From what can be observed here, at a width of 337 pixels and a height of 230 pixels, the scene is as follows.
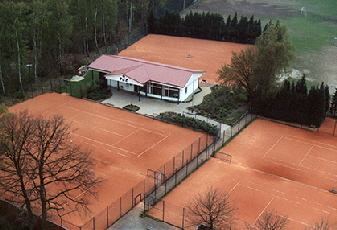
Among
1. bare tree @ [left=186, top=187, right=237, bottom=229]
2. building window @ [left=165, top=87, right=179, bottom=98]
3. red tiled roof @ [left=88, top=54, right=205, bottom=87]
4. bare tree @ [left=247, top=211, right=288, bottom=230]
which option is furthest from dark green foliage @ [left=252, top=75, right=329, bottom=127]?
bare tree @ [left=186, top=187, right=237, bottom=229]

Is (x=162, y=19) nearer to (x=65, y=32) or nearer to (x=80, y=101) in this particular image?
(x=65, y=32)

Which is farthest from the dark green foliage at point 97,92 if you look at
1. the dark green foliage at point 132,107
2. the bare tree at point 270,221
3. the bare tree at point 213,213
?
the bare tree at point 270,221

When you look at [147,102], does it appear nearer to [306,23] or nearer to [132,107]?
[132,107]

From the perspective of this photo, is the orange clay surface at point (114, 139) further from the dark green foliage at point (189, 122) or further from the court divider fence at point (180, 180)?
the court divider fence at point (180, 180)

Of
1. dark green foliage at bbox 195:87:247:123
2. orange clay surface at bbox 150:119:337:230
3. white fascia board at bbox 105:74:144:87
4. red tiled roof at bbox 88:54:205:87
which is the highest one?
red tiled roof at bbox 88:54:205:87

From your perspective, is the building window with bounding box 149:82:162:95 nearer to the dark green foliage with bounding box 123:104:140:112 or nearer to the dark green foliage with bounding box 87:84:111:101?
the dark green foliage with bounding box 123:104:140:112

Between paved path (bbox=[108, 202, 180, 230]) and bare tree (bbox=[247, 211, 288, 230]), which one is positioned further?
paved path (bbox=[108, 202, 180, 230])

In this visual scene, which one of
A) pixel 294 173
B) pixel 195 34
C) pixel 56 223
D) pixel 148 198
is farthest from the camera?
pixel 195 34

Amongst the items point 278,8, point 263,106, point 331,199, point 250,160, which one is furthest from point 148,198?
point 278,8
